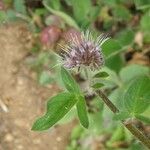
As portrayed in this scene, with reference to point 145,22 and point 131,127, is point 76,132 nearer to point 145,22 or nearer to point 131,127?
point 145,22

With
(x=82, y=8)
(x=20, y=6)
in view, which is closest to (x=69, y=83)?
(x=82, y=8)

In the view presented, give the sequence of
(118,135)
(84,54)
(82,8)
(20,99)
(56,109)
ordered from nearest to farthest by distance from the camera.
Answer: (84,54)
(56,109)
(82,8)
(118,135)
(20,99)

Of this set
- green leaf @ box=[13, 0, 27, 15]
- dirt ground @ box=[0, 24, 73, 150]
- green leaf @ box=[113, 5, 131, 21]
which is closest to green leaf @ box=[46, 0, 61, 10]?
green leaf @ box=[13, 0, 27, 15]

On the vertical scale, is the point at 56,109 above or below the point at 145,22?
above

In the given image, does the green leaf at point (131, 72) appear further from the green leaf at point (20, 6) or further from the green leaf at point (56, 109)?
the green leaf at point (56, 109)

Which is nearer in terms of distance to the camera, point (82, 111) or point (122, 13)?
point (82, 111)

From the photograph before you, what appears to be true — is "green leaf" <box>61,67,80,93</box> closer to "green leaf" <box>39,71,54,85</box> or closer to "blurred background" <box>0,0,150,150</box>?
"blurred background" <box>0,0,150,150</box>
